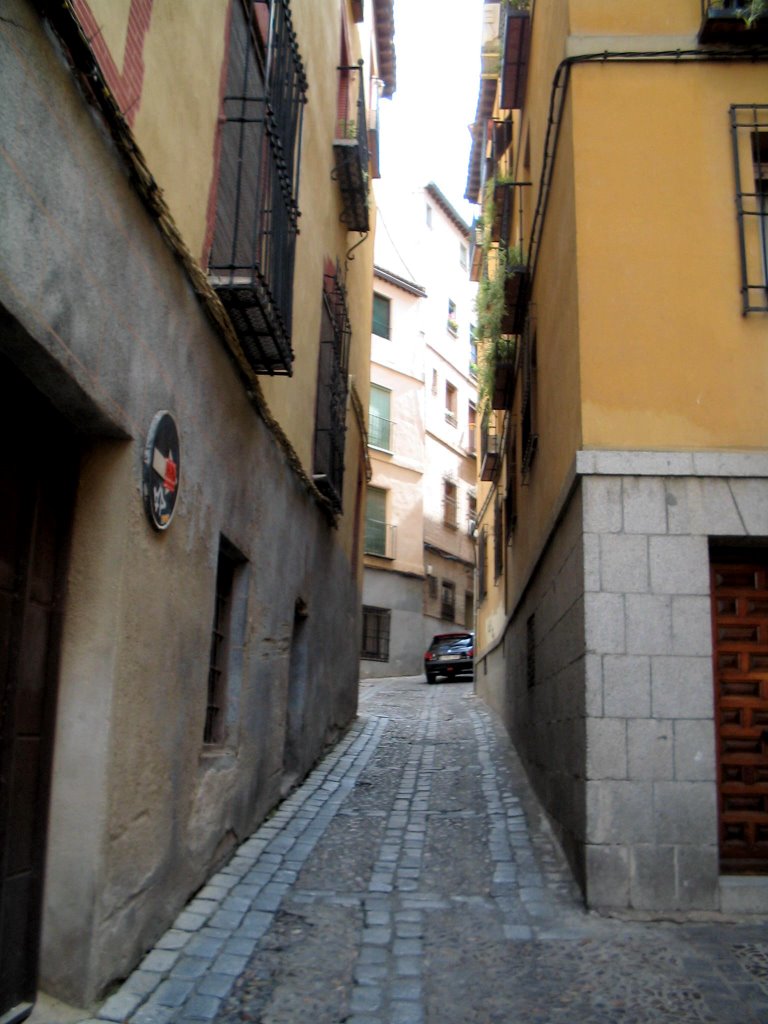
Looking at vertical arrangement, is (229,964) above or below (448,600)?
below

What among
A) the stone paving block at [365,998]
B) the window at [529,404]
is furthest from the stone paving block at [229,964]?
Result: the window at [529,404]

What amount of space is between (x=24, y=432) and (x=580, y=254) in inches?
156

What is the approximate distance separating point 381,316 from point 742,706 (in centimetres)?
2525

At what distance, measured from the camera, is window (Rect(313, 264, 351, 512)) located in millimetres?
10305

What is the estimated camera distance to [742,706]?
606 cm

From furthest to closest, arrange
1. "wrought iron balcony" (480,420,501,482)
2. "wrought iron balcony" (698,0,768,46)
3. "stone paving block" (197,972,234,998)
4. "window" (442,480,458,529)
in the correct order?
1. "window" (442,480,458,529)
2. "wrought iron balcony" (480,420,501,482)
3. "wrought iron balcony" (698,0,768,46)
4. "stone paving block" (197,972,234,998)

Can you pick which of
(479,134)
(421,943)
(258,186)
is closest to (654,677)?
(421,943)

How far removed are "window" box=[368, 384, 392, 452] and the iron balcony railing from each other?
2.25 m

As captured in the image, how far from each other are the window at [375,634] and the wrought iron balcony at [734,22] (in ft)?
72.6

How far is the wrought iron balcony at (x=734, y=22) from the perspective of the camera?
259 inches

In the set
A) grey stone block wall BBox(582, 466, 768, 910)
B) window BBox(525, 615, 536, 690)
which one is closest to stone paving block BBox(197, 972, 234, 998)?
grey stone block wall BBox(582, 466, 768, 910)

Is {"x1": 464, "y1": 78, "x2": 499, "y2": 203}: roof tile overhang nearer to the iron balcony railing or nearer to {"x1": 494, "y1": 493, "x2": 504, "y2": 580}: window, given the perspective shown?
{"x1": 494, "y1": 493, "x2": 504, "y2": 580}: window

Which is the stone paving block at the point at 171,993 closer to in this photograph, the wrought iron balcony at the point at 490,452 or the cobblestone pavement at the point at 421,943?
the cobblestone pavement at the point at 421,943

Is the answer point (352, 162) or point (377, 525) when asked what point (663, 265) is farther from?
point (377, 525)
